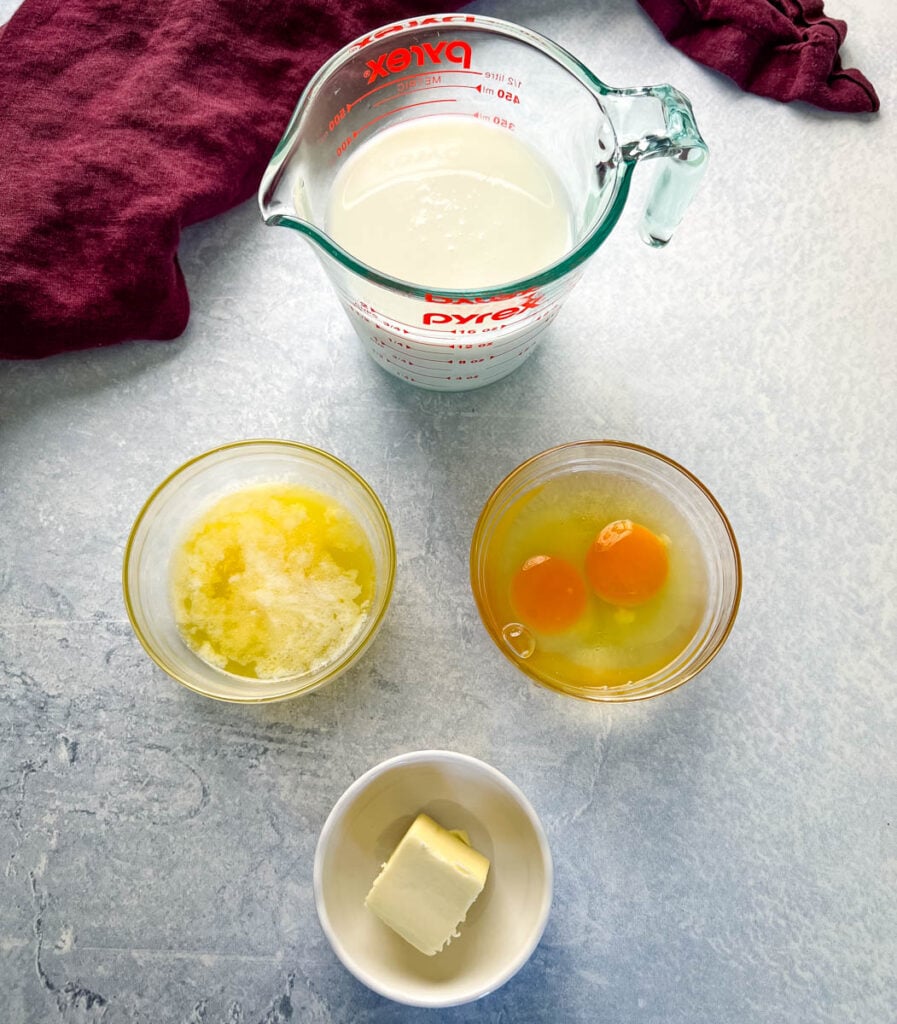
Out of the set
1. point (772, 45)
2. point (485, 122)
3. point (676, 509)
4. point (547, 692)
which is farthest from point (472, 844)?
point (772, 45)

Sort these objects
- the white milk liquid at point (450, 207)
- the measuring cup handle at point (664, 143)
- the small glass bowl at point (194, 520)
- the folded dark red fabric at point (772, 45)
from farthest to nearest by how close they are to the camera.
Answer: the folded dark red fabric at point (772, 45) < the small glass bowl at point (194, 520) < the white milk liquid at point (450, 207) < the measuring cup handle at point (664, 143)

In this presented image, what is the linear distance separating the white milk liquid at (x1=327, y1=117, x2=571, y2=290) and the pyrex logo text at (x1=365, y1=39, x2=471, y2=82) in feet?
0.27

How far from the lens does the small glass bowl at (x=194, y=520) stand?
1405mm

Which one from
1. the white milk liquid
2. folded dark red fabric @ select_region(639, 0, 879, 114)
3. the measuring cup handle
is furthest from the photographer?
folded dark red fabric @ select_region(639, 0, 879, 114)

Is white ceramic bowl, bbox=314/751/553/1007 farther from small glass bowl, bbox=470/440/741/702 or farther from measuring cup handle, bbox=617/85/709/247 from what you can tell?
measuring cup handle, bbox=617/85/709/247

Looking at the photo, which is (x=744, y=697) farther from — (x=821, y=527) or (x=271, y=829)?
(x=271, y=829)

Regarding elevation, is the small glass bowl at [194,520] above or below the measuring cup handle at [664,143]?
below

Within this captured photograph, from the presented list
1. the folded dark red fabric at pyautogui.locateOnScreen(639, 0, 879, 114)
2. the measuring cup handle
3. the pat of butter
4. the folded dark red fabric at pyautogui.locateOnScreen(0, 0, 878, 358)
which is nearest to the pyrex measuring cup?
the measuring cup handle

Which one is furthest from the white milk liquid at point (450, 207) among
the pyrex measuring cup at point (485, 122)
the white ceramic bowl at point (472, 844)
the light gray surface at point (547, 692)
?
the white ceramic bowl at point (472, 844)

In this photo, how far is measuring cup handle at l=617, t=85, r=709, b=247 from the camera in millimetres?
1114

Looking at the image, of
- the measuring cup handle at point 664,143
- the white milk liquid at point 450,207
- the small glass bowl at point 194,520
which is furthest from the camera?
the small glass bowl at point 194,520

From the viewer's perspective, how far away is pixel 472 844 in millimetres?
1444

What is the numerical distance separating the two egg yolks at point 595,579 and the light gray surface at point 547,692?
0.11 metres

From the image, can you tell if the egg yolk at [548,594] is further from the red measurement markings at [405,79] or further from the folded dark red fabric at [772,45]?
the folded dark red fabric at [772,45]
